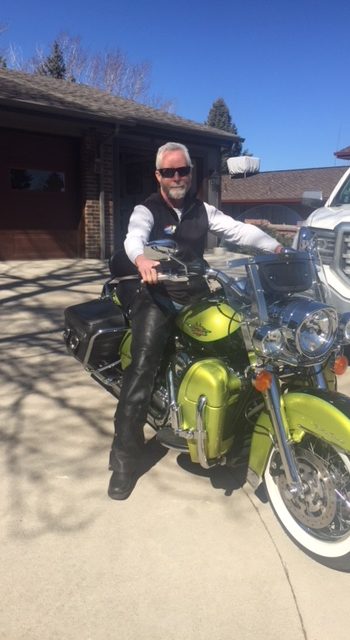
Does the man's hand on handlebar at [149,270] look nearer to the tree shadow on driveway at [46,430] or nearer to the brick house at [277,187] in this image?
the tree shadow on driveway at [46,430]

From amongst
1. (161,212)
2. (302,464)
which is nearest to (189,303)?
(161,212)

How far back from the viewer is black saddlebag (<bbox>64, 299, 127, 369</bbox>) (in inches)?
144

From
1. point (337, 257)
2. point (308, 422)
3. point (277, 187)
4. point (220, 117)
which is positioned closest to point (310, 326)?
point (308, 422)

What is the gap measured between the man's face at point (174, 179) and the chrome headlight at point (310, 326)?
107 cm

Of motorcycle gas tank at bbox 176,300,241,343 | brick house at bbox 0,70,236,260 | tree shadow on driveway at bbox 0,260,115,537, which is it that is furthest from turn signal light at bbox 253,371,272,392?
brick house at bbox 0,70,236,260

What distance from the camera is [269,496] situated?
2838 millimetres

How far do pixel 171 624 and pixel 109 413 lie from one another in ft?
6.97

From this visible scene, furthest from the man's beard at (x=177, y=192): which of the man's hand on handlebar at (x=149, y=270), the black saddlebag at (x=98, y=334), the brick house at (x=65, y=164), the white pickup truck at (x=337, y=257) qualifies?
the brick house at (x=65, y=164)

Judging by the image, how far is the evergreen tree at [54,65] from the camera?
113 feet

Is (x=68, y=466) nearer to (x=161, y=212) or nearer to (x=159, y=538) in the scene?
(x=159, y=538)

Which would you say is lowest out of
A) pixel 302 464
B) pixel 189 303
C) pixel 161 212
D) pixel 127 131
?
pixel 302 464

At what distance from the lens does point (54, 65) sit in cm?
3450

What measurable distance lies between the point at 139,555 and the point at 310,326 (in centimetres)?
136

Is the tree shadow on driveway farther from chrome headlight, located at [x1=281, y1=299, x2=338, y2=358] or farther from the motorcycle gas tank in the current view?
chrome headlight, located at [x1=281, y1=299, x2=338, y2=358]
